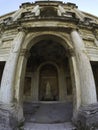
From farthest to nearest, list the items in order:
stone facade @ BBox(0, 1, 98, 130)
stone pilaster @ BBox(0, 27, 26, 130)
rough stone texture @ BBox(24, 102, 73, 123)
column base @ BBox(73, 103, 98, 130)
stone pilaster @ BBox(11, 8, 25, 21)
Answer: stone pilaster @ BBox(11, 8, 25, 21) < rough stone texture @ BBox(24, 102, 73, 123) < stone facade @ BBox(0, 1, 98, 130) < stone pilaster @ BBox(0, 27, 26, 130) < column base @ BBox(73, 103, 98, 130)

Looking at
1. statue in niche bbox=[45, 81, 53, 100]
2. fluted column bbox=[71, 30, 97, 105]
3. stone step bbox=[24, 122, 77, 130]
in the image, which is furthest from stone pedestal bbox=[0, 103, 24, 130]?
statue in niche bbox=[45, 81, 53, 100]

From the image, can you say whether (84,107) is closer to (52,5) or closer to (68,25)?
(68,25)

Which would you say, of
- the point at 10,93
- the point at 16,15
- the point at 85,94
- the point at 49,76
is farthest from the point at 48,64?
the point at 85,94

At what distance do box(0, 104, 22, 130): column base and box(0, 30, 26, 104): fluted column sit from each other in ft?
2.14

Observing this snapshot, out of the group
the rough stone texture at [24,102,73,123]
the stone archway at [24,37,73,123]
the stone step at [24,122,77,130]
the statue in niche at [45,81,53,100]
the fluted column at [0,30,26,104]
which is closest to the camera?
the stone step at [24,122,77,130]

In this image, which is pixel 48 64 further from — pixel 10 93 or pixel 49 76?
pixel 10 93

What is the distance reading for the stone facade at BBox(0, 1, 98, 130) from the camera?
8.58 meters

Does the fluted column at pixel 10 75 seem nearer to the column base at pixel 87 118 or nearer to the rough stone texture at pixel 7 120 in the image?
the rough stone texture at pixel 7 120

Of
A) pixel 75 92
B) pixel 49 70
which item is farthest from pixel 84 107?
pixel 49 70

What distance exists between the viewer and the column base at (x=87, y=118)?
707 centimetres

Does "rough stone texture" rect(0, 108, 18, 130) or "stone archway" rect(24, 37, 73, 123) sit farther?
"stone archway" rect(24, 37, 73, 123)

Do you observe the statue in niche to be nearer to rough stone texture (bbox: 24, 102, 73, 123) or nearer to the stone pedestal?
rough stone texture (bbox: 24, 102, 73, 123)

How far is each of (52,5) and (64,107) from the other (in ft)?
37.5

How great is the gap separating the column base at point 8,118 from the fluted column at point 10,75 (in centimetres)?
65
